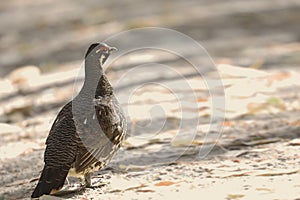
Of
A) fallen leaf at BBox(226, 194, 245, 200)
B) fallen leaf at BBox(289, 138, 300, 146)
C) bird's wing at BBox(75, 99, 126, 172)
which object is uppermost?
bird's wing at BBox(75, 99, 126, 172)

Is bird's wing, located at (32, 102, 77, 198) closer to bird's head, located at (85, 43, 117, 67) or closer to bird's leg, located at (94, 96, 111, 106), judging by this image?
bird's leg, located at (94, 96, 111, 106)

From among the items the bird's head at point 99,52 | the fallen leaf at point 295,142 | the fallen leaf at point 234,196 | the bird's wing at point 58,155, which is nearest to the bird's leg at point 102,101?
the bird's wing at point 58,155

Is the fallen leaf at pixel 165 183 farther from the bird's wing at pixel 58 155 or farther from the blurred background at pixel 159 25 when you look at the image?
the blurred background at pixel 159 25

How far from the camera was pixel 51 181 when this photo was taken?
557 centimetres

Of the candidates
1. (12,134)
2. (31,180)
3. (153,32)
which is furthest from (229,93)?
(153,32)

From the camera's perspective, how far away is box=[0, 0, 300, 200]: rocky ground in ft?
20.2

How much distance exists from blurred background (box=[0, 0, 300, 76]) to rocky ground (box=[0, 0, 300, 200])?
0.02m

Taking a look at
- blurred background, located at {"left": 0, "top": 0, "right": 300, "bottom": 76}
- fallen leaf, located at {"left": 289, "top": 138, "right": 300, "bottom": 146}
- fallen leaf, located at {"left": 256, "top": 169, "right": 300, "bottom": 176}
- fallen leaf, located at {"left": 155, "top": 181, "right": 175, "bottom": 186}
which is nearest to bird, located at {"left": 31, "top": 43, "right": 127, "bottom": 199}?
fallen leaf, located at {"left": 155, "top": 181, "right": 175, "bottom": 186}

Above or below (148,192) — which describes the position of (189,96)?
above

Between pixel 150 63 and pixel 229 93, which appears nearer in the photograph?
pixel 229 93

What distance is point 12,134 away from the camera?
325 inches

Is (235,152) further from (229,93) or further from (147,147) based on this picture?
(229,93)

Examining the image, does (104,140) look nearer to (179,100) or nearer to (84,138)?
(84,138)

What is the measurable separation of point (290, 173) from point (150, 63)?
523cm
